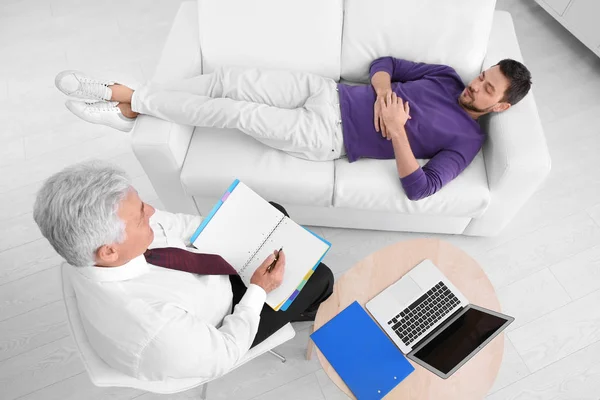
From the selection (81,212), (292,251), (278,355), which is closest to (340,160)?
(292,251)

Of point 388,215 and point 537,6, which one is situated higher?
point 537,6

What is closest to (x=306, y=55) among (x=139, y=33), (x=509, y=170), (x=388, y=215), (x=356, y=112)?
(x=356, y=112)

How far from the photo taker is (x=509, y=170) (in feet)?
5.08

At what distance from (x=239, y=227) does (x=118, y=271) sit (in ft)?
1.79

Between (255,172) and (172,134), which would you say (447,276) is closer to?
(255,172)

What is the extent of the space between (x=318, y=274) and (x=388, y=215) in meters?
0.54

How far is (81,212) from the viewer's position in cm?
87

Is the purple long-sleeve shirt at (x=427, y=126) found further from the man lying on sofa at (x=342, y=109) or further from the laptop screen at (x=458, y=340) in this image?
the laptop screen at (x=458, y=340)

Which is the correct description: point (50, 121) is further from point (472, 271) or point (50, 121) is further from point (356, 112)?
point (472, 271)

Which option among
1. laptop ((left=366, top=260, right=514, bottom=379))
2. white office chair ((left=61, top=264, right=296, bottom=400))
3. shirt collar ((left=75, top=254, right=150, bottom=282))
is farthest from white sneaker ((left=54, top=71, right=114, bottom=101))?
laptop ((left=366, top=260, right=514, bottom=379))

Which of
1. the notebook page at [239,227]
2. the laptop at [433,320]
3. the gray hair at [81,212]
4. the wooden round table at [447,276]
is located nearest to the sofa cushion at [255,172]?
the notebook page at [239,227]

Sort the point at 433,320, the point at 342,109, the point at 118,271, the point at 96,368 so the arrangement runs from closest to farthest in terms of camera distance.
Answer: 1. the point at 118,271
2. the point at 96,368
3. the point at 433,320
4. the point at 342,109

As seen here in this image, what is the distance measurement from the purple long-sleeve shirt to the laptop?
36cm

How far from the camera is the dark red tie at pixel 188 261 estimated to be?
1.15 metres
